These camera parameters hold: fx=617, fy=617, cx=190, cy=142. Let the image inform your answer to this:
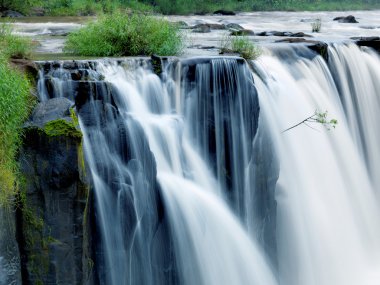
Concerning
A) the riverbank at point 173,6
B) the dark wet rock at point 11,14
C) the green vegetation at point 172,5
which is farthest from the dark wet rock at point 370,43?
the dark wet rock at point 11,14

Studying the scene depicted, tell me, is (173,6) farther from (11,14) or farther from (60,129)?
(60,129)

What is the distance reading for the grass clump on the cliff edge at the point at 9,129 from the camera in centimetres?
624

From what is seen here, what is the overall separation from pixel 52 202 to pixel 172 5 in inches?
1370

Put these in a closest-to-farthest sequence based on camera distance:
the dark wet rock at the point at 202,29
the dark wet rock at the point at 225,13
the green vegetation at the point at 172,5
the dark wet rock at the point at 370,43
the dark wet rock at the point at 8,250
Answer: the dark wet rock at the point at 8,250, the dark wet rock at the point at 370,43, the dark wet rock at the point at 202,29, the green vegetation at the point at 172,5, the dark wet rock at the point at 225,13

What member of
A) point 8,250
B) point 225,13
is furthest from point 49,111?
point 225,13

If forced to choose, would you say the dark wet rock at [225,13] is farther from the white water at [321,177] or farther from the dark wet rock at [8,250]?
the dark wet rock at [8,250]

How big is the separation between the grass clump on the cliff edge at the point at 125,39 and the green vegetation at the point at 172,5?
39.6 ft

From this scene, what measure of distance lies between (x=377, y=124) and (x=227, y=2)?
3360 centimetres

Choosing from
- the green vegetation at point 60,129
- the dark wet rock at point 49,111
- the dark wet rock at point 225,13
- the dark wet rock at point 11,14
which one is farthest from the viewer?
the dark wet rock at point 225,13

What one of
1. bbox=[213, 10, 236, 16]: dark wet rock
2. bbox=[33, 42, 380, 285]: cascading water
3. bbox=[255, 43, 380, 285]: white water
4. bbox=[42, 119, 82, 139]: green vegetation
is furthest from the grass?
bbox=[213, 10, 236, 16]: dark wet rock

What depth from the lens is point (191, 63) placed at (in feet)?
29.8

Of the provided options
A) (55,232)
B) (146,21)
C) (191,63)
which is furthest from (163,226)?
(146,21)

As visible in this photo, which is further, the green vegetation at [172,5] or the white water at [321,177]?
the green vegetation at [172,5]

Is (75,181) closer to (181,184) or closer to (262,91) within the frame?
(181,184)
